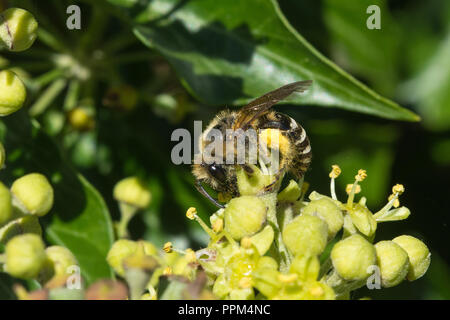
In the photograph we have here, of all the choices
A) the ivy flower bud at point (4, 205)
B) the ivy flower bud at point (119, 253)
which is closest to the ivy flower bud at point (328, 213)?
the ivy flower bud at point (119, 253)

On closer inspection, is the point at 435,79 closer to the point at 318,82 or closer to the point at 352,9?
the point at 352,9

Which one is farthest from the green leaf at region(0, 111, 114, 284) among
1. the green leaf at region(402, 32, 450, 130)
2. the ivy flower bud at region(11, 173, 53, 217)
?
the green leaf at region(402, 32, 450, 130)

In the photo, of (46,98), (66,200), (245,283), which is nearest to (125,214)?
(66,200)

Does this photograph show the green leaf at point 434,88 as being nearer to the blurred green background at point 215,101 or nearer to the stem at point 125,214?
the blurred green background at point 215,101

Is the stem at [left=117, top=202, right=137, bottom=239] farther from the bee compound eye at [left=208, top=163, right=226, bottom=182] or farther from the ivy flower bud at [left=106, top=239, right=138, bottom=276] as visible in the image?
the bee compound eye at [left=208, top=163, right=226, bottom=182]

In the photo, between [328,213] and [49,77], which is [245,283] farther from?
[49,77]
